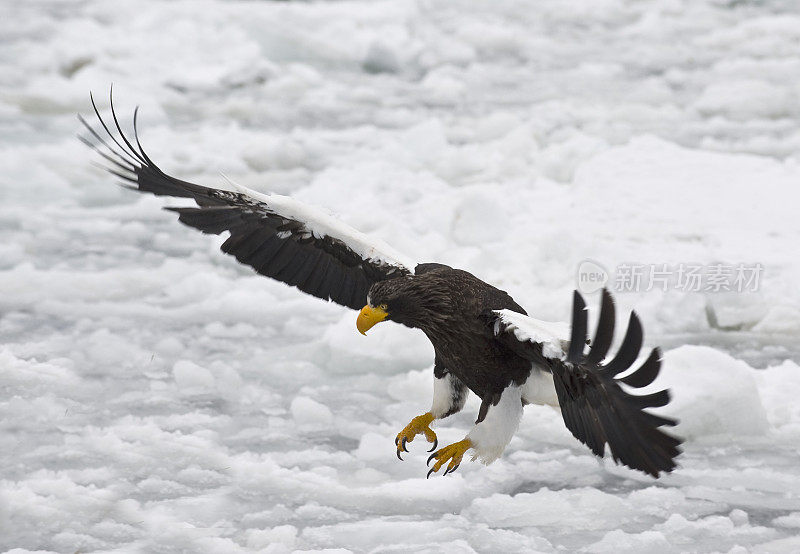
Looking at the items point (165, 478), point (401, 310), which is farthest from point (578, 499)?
point (165, 478)

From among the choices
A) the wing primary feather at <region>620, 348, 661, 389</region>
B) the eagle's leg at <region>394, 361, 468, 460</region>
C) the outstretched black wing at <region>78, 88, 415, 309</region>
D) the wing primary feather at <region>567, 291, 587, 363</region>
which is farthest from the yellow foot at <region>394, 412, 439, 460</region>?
the wing primary feather at <region>620, 348, 661, 389</region>

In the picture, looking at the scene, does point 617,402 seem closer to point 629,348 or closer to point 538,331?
point 629,348

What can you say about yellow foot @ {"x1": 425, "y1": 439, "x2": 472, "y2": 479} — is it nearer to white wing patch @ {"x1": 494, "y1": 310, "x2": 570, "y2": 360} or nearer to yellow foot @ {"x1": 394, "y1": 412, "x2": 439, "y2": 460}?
yellow foot @ {"x1": 394, "y1": 412, "x2": 439, "y2": 460}

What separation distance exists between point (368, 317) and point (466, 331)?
1.18 ft

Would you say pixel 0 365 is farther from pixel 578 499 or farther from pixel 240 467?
pixel 578 499

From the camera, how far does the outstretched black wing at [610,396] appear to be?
288 centimetres

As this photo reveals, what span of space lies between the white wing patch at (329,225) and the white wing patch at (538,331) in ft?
2.70

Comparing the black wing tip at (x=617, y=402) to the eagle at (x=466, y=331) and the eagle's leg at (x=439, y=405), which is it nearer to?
the eagle at (x=466, y=331)

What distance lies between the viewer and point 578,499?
4.09 meters

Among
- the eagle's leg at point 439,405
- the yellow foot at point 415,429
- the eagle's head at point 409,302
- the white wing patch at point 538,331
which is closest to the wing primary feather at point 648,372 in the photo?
the white wing patch at point 538,331

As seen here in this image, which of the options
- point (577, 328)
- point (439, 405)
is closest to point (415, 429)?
point (439, 405)

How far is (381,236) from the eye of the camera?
6.70 meters

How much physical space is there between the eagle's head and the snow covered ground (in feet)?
2.55

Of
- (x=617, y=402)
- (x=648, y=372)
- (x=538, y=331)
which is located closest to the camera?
(x=648, y=372)
